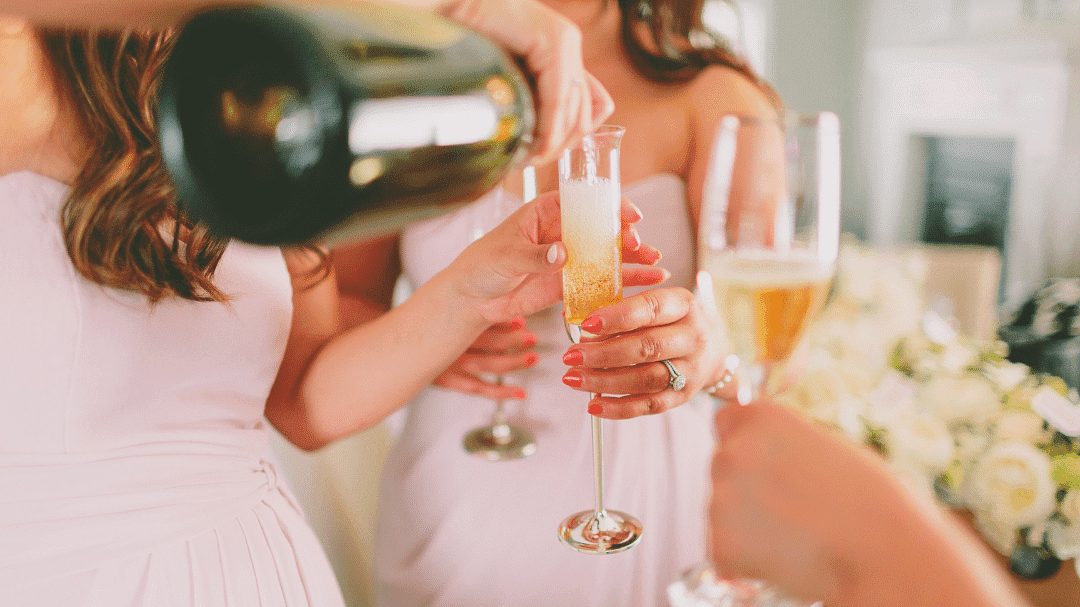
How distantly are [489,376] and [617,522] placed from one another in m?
0.50

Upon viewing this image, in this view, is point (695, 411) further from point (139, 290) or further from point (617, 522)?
point (139, 290)

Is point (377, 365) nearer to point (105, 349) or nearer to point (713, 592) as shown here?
point (105, 349)

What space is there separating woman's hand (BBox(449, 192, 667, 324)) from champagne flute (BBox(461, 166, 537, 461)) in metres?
0.23

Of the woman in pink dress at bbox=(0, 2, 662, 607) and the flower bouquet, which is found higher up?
the woman in pink dress at bbox=(0, 2, 662, 607)

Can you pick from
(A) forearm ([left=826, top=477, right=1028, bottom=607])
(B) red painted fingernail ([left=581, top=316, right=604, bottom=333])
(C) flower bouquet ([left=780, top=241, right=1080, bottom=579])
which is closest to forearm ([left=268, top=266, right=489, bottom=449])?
(B) red painted fingernail ([left=581, top=316, right=604, bottom=333])

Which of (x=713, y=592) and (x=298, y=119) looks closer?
(x=298, y=119)

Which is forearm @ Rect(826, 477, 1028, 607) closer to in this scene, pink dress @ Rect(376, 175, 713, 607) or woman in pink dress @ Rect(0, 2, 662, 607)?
woman in pink dress @ Rect(0, 2, 662, 607)

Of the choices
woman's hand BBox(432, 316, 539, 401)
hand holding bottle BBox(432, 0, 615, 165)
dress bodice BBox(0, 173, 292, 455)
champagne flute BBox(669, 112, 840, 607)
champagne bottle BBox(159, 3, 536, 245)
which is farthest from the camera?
woman's hand BBox(432, 316, 539, 401)

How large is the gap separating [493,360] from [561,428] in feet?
0.68

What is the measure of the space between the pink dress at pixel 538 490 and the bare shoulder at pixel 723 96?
0.52 feet

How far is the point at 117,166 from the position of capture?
0.81m

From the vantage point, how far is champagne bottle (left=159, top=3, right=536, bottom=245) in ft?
0.85

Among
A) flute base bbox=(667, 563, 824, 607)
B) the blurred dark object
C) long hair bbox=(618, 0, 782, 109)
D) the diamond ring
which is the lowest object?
flute base bbox=(667, 563, 824, 607)

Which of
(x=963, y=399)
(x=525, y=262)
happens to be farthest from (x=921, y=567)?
(x=963, y=399)
